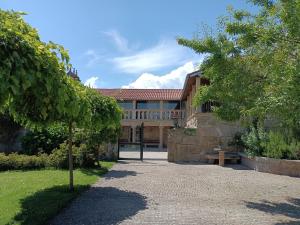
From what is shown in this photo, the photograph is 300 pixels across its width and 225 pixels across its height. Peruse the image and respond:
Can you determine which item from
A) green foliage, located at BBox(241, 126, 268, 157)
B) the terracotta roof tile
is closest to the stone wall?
green foliage, located at BBox(241, 126, 268, 157)

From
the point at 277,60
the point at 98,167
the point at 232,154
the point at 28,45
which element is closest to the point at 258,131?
the point at 232,154

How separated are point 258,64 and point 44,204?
5.42 meters

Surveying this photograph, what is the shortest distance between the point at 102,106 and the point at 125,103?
24.8 meters

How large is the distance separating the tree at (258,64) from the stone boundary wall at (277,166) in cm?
617

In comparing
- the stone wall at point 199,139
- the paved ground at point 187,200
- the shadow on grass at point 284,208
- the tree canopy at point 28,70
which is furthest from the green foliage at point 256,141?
the tree canopy at point 28,70

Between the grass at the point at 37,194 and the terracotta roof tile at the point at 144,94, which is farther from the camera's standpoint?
the terracotta roof tile at the point at 144,94

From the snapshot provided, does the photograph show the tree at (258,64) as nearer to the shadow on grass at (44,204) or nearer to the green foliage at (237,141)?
the shadow on grass at (44,204)

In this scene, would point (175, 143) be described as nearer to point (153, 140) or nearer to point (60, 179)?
point (60, 179)

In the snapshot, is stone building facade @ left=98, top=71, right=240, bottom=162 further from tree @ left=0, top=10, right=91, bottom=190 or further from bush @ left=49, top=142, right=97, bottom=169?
tree @ left=0, top=10, right=91, bottom=190

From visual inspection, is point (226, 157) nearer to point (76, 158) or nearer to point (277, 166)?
point (277, 166)

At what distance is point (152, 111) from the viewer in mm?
33531

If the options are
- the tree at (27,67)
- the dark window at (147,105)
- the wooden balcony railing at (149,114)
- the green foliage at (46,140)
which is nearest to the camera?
the tree at (27,67)

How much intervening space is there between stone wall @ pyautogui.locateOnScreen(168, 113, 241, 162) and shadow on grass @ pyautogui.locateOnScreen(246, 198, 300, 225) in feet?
33.5

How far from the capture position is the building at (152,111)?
1298 inches
